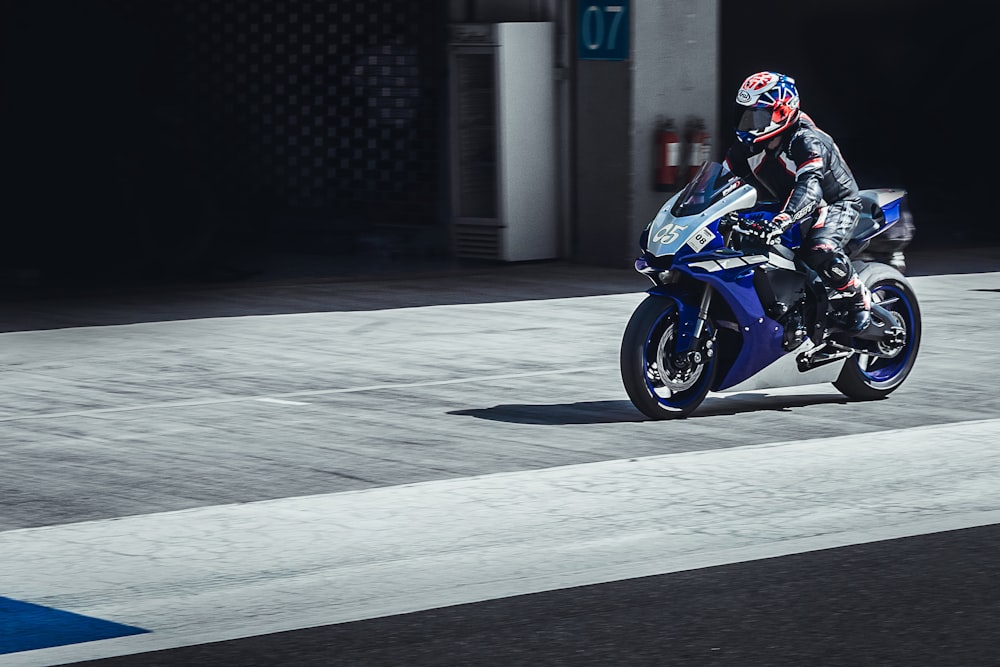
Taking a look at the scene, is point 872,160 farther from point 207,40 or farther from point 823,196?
point 823,196

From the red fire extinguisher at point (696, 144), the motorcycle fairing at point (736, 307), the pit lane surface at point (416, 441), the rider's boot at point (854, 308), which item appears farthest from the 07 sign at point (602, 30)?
the motorcycle fairing at point (736, 307)

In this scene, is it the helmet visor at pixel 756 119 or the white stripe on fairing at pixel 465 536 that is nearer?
the white stripe on fairing at pixel 465 536

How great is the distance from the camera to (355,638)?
6.05 meters

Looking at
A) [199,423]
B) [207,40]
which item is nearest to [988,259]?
[207,40]

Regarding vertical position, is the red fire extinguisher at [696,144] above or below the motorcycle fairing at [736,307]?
below

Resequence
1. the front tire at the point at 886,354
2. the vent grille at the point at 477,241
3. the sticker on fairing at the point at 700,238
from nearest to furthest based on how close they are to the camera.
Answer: the sticker on fairing at the point at 700,238 < the front tire at the point at 886,354 < the vent grille at the point at 477,241

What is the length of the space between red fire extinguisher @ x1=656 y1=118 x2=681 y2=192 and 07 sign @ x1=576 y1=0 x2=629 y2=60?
748mm

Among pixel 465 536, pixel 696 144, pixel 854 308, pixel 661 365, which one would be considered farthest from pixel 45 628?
pixel 696 144

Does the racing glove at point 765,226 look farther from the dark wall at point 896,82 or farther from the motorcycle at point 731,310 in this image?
the dark wall at point 896,82

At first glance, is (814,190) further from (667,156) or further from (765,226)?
(667,156)

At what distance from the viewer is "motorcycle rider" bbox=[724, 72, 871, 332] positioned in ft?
32.2

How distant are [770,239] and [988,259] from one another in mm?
9274


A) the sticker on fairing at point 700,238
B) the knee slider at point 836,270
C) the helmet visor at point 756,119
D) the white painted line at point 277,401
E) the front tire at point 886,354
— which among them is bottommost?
the white painted line at point 277,401

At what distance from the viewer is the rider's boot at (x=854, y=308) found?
1024 centimetres
